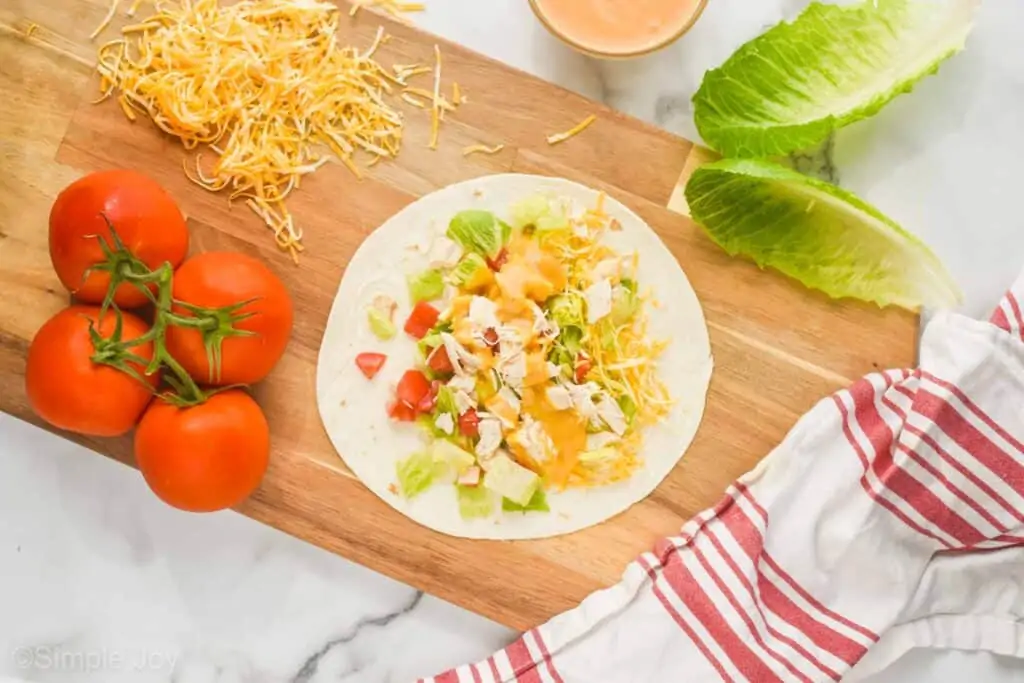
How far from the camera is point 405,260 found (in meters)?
1.79

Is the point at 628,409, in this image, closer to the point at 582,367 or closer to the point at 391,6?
the point at 582,367

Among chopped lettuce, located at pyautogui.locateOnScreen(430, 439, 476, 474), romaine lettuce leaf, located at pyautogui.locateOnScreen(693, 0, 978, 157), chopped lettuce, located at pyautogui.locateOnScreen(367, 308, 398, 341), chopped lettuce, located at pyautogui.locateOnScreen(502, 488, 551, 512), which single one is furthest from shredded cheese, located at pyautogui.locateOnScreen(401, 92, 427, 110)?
chopped lettuce, located at pyautogui.locateOnScreen(502, 488, 551, 512)

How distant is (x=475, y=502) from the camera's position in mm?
1767

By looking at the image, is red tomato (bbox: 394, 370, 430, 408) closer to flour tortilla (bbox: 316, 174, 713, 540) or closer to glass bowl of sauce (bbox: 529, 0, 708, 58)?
flour tortilla (bbox: 316, 174, 713, 540)

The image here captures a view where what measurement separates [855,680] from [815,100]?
3.20 ft

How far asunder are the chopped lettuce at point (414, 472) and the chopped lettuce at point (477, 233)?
35cm

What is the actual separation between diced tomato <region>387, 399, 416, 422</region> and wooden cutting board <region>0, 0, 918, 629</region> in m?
0.12

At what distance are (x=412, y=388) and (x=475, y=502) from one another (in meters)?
0.21

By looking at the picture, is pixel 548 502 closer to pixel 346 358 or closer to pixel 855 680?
pixel 346 358

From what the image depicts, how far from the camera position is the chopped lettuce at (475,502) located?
1.76 metres

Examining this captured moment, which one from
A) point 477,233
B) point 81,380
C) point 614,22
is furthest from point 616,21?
point 81,380

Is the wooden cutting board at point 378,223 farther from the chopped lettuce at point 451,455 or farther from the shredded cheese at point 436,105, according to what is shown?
the chopped lettuce at point 451,455

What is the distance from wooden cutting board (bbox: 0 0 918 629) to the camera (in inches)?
69.9

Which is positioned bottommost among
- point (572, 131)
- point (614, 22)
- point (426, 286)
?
point (426, 286)
